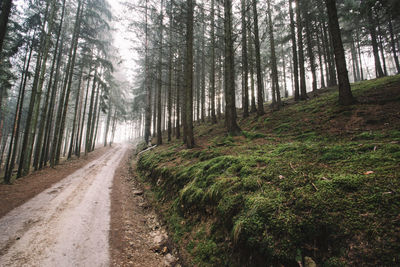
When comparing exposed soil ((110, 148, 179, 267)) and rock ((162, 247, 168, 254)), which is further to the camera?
rock ((162, 247, 168, 254))

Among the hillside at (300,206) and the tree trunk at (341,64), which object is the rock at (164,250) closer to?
the hillside at (300,206)

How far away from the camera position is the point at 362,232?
5.88 ft

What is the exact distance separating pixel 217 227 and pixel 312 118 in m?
7.06

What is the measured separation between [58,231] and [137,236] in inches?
75.5

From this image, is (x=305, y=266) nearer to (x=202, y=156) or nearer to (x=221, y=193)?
(x=221, y=193)

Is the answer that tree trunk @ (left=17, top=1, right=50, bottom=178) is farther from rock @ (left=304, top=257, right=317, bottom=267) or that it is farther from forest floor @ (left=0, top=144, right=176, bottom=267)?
rock @ (left=304, top=257, right=317, bottom=267)

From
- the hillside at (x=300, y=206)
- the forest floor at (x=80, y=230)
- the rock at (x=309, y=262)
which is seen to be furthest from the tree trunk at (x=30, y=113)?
the rock at (x=309, y=262)

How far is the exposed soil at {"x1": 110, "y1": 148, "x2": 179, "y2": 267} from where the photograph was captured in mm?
3480

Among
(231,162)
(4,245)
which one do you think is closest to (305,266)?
(231,162)

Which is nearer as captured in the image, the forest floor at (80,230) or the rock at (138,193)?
the forest floor at (80,230)

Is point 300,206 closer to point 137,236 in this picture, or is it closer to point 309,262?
point 309,262

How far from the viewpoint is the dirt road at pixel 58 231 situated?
3.26 metres

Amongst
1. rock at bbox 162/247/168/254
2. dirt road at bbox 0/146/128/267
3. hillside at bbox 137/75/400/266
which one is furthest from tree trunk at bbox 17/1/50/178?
rock at bbox 162/247/168/254

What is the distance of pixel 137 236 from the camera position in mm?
4316
